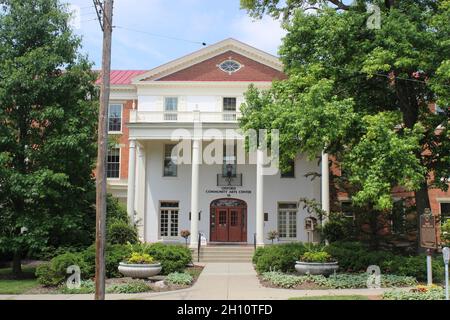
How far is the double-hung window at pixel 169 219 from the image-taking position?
29016 mm

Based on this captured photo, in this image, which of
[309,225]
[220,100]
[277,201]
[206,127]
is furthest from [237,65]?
[309,225]

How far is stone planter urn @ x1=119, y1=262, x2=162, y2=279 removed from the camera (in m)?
15.5

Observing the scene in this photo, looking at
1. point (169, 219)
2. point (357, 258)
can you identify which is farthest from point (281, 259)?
point (169, 219)

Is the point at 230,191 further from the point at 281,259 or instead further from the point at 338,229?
the point at 281,259

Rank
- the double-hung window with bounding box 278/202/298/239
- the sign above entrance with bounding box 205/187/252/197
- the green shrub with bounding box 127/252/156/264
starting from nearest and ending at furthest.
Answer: the green shrub with bounding box 127/252/156/264, the double-hung window with bounding box 278/202/298/239, the sign above entrance with bounding box 205/187/252/197

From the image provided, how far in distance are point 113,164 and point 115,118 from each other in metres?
3.02

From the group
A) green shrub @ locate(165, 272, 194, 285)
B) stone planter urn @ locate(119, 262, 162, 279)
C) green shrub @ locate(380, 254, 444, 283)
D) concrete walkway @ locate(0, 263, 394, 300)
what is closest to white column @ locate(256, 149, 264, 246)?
concrete walkway @ locate(0, 263, 394, 300)

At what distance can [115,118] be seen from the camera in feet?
105

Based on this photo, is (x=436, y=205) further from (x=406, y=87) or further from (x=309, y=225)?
(x=406, y=87)

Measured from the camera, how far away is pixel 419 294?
12312mm

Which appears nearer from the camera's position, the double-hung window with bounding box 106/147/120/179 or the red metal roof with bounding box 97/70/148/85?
the double-hung window with bounding box 106/147/120/179

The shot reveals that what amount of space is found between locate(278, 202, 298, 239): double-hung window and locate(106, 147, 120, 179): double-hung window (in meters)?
10.6

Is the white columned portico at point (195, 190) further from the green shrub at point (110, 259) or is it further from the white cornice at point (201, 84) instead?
the green shrub at point (110, 259)

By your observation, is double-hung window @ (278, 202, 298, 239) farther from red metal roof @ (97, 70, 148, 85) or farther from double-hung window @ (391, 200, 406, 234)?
red metal roof @ (97, 70, 148, 85)
